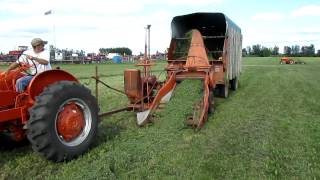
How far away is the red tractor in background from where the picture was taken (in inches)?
233

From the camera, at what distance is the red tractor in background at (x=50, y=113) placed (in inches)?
233

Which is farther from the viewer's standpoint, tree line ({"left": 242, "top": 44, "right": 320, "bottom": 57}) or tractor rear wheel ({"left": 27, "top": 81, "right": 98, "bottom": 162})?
tree line ({"left": 242, "top": 44, "right": 320, "bottom": 57})

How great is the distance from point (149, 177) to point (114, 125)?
142 inches

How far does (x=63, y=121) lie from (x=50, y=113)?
1.31 ft

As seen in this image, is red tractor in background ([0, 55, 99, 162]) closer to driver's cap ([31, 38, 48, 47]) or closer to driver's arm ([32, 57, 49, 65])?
driver's arm ([32, 57, 49, 65])

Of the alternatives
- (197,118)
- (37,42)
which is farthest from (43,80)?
(197,118)

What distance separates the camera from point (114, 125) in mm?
9031

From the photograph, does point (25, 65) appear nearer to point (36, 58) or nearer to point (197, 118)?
point (36, 58)

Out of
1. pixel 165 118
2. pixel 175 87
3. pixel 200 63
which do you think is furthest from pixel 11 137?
pixel 200 63

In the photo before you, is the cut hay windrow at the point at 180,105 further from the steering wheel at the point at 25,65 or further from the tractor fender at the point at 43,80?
the steering wheel at the point at 25,65

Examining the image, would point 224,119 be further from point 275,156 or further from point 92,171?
point 92,171

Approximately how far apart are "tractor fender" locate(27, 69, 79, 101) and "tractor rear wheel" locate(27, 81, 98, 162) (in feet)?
0.84

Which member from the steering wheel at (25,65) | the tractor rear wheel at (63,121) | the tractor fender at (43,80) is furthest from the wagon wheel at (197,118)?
the steering wheel at (25,65)

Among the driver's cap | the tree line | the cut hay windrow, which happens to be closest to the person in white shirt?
the driver's cap
